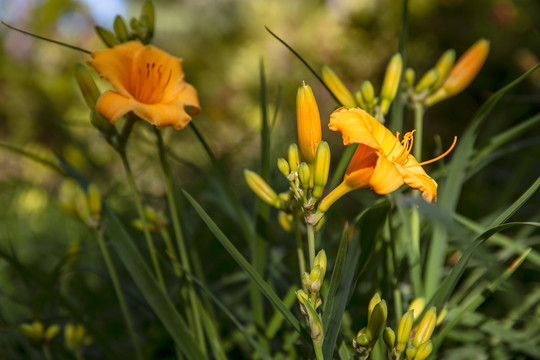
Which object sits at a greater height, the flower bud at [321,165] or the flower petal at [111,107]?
the flower petal at [111,107]

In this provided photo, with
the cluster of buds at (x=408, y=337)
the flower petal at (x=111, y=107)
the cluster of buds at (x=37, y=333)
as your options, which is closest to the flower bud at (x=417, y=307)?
the cluster of buds at (x=408, y=337)

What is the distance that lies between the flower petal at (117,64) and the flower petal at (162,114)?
0.14 ft

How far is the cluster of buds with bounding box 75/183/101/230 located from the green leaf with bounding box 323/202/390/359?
0.44 m

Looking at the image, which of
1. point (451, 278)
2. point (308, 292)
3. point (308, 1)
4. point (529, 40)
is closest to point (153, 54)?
point (308, 292)

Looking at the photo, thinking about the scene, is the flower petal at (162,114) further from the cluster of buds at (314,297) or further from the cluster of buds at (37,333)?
the cluster of buds at (37,333)

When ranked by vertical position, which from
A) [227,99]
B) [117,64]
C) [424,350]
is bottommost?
[227,99]

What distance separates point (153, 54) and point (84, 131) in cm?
323

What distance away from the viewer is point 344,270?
1.91ft

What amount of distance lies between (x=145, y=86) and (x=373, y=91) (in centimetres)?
40

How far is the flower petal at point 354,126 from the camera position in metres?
0.53

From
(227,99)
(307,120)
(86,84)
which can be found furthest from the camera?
(227,99)

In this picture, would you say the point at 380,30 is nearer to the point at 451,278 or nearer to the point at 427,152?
the point at 427,152

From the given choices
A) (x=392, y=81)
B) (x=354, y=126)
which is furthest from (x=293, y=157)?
(x=392, y=81)

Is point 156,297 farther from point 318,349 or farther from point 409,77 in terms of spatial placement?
point 409,77
